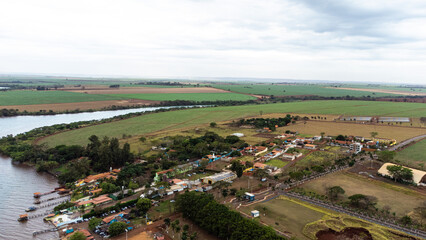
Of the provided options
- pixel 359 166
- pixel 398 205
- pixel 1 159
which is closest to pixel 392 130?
pixel 359 166

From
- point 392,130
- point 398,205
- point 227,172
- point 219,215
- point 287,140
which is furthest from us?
point 392,130

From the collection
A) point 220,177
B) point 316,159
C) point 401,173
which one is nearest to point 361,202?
point 401,173

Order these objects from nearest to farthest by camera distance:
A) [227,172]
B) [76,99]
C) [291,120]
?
[227,172], [291,120], [76,99]

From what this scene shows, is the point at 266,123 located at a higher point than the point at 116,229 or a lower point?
higher

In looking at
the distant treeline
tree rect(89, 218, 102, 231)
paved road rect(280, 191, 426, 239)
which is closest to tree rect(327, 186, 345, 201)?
paved road rect(280, 191, 426, 239)

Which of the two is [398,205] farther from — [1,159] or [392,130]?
[1,159]

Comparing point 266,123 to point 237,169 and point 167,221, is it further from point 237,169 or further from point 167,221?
point 167,221

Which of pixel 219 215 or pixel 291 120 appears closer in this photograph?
pixel 219 215
